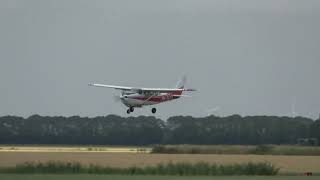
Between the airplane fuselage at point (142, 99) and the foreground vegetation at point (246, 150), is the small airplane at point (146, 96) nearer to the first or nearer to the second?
the airplane fuselage at point (142, 99)

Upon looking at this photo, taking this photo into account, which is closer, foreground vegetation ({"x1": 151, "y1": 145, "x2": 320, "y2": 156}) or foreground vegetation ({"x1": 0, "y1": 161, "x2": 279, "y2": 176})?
foreground vegetation ({"x1": 0, "y1": 161, "x2": 279, "y2": 176})

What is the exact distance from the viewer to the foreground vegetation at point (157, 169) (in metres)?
95.8

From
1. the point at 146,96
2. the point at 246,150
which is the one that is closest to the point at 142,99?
the point at 146,96

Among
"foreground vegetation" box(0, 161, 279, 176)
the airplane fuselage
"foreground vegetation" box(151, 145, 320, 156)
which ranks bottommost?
"foreground vegetation" box(0, 161, 279, 176)

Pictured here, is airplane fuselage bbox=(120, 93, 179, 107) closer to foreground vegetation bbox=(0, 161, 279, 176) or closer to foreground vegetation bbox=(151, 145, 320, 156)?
foreground vegetation bbox=(0, 161, 279, 176)

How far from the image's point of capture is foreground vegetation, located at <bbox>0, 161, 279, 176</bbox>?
314 ft

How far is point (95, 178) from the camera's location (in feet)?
267

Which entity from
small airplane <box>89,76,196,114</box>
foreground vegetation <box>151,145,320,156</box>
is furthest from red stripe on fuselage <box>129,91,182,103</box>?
foreground vegetation <box>151,145,320,156</box>

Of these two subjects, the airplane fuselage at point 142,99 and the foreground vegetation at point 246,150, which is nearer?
the airplane fuselage at point 142,99

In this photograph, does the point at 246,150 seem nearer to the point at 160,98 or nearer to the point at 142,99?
the point at 160,98

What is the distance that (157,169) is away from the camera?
320ft

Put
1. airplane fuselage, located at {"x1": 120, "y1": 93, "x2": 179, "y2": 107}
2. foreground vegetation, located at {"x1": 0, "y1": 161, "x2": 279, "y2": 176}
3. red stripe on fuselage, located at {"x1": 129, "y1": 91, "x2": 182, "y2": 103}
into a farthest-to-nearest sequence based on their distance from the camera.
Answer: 1. red stripe on fuselage, located at {"x1": 129, "y1": 91, "x2": 182, "y2": 103}
2. airplane fuselage, located at {"x1": 120, "y1": 93, "x2": 179, "y2": 107}
3. foreground vegetation, located at {"x1": 0, "y1": 161, "x2": 279, "y2": 176}

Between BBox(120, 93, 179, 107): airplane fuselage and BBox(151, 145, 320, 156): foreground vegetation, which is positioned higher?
BBox(120, 93, 179, 107): airplane fuselage

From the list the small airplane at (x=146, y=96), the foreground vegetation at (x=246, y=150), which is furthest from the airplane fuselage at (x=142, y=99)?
the foreground vegetation at (x=246, y=150)
